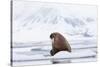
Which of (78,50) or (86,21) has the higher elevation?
(86,21)

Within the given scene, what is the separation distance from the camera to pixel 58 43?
225 cm

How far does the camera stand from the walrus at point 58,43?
2225mm

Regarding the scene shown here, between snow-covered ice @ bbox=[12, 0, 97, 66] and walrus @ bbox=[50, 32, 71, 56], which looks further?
walrus @ bbox=[50, 32, 71, 56]

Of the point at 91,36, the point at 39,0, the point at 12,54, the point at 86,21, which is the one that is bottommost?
the point at 12,54

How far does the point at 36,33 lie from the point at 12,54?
34cm

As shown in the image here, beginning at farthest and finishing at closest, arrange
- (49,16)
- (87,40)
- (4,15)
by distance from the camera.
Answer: (87,40)
(49,16)
(4,15)

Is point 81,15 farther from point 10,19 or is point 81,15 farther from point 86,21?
point 10,19

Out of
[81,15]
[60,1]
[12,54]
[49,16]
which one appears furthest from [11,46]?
[81,15]

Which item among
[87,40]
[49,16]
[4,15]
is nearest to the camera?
[4,15]

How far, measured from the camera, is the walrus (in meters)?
2.22

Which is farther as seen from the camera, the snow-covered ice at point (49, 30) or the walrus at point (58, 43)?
the walrus at point (58, 43)

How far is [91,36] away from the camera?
238cm

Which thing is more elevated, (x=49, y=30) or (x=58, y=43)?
(x=49, y=30)

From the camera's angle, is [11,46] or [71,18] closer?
[11,46]
